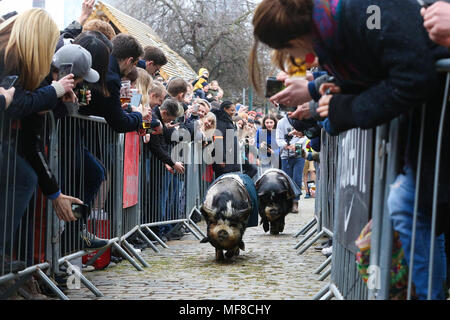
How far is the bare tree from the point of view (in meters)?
38.6

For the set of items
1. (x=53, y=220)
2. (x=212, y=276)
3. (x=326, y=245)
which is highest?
(x=53, y=220)

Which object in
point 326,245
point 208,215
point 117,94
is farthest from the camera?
point 326,245

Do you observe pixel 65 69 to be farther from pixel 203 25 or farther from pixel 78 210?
pixel 203 25

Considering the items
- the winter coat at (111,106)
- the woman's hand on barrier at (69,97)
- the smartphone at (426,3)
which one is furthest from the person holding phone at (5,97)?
the smartphone at (426,3)

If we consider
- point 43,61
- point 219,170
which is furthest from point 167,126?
point 43,61

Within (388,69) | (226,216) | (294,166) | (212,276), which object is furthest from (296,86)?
(294,166)

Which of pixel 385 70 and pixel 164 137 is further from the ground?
pixel 385 70

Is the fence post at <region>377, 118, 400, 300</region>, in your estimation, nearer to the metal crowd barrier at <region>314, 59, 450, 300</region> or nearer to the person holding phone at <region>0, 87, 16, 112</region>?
the metal crowd barrier at <region>314, 59, 450, 300</region>

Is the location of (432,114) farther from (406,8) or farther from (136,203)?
(136,203)

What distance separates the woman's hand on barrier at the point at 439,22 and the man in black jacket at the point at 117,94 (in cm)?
397

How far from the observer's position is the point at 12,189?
4.47 meters

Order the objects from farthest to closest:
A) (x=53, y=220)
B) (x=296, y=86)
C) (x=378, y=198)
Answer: (x=53, y=220)
(x=296, y=86)
(x=378, y=198)

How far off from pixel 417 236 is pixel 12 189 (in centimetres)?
284

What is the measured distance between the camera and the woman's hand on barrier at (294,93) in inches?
154
